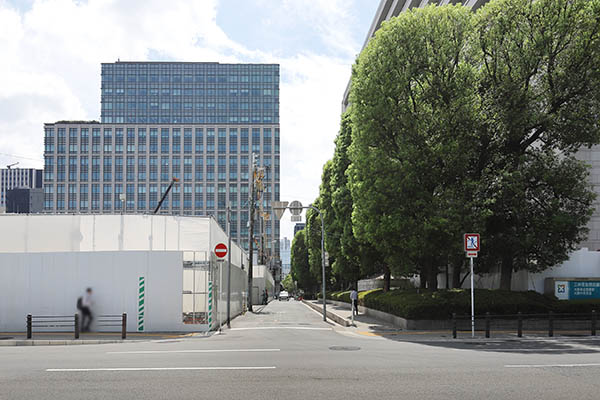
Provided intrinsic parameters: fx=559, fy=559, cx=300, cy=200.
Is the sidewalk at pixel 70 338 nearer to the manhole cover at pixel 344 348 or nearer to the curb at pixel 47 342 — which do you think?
the curb at pixel 47 342

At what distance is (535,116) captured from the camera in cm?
2294

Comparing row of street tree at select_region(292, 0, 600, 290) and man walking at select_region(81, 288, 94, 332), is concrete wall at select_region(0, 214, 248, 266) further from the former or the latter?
row of street tree at select_region(292, 0, 600, 290)

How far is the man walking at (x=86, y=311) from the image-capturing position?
22.2 metres

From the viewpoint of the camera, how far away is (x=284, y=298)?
100250 millimetres

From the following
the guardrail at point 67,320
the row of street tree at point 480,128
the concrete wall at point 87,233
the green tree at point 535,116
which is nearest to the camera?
the guardrail at point 67,320

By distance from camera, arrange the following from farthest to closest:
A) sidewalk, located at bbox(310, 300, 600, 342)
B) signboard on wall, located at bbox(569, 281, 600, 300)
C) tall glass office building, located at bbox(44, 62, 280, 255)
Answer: tall glass office building, located at bbox(44, 62, 280, 255), signboard on wall, located at bbox(569, 281, 600, 300), sidewalk, located at bbox(310, 300, 600, 342)

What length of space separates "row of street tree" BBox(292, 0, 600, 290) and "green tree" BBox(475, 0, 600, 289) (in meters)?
0.06

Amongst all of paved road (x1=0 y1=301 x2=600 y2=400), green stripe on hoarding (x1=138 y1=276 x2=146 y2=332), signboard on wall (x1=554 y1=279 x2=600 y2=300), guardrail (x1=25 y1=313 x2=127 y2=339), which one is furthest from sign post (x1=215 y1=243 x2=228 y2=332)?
signboard on wall (x1=554 y1=279 x2=600 y2=300)

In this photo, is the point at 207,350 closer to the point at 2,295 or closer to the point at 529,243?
the point at 2,295

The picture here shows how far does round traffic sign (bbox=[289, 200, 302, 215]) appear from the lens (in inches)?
1261

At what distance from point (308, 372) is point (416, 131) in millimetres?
15549

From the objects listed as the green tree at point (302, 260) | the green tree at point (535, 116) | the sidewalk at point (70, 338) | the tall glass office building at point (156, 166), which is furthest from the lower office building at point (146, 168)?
the sidewalk at point (70, 338)

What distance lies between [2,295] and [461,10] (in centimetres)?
2357

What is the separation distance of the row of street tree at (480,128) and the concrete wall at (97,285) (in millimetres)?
9311
